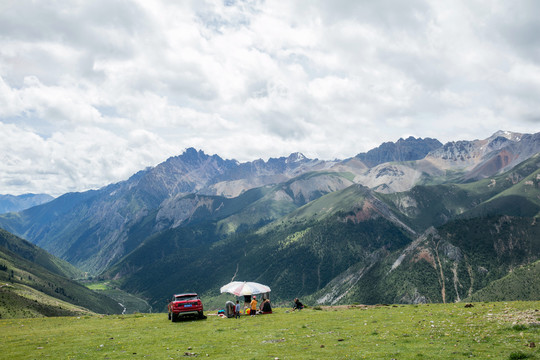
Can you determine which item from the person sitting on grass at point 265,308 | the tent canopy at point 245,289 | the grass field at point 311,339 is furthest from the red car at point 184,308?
the person sitting on grass at point 265,308

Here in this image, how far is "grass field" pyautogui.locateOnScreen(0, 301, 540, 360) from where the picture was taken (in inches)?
1035

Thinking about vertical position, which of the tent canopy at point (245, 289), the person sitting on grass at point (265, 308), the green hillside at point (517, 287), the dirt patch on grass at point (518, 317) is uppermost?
the tent canopy at point (245, 289)

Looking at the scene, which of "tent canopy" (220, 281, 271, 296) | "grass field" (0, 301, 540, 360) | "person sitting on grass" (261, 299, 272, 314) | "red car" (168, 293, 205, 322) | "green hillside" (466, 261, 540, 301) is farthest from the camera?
"green hillside" (466, 261, 540, 301)

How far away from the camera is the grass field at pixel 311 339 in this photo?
2630cm

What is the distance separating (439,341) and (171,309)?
38.0 m

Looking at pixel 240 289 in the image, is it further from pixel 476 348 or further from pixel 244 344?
A: pixel 476 348

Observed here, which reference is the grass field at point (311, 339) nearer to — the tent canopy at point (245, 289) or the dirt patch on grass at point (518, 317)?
the dirt patch on grass at point (518, 317)

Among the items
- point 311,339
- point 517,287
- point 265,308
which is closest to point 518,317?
point 311,339

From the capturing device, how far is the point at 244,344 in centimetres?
3319

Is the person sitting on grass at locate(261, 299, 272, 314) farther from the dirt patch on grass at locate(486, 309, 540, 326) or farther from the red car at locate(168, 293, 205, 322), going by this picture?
the dirt patch on grass at locate(486, 309, 540, 326)

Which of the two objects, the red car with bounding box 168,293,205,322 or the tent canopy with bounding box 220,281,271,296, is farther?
the tent canopy with bounding box 220,281,271,296

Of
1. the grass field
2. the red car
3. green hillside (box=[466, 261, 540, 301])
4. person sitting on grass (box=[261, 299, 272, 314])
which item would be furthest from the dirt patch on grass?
green hillside (box=[466, 261, 540, 301])

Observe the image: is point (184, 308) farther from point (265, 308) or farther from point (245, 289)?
point (265, 308)

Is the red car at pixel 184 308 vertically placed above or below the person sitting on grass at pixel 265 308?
above
